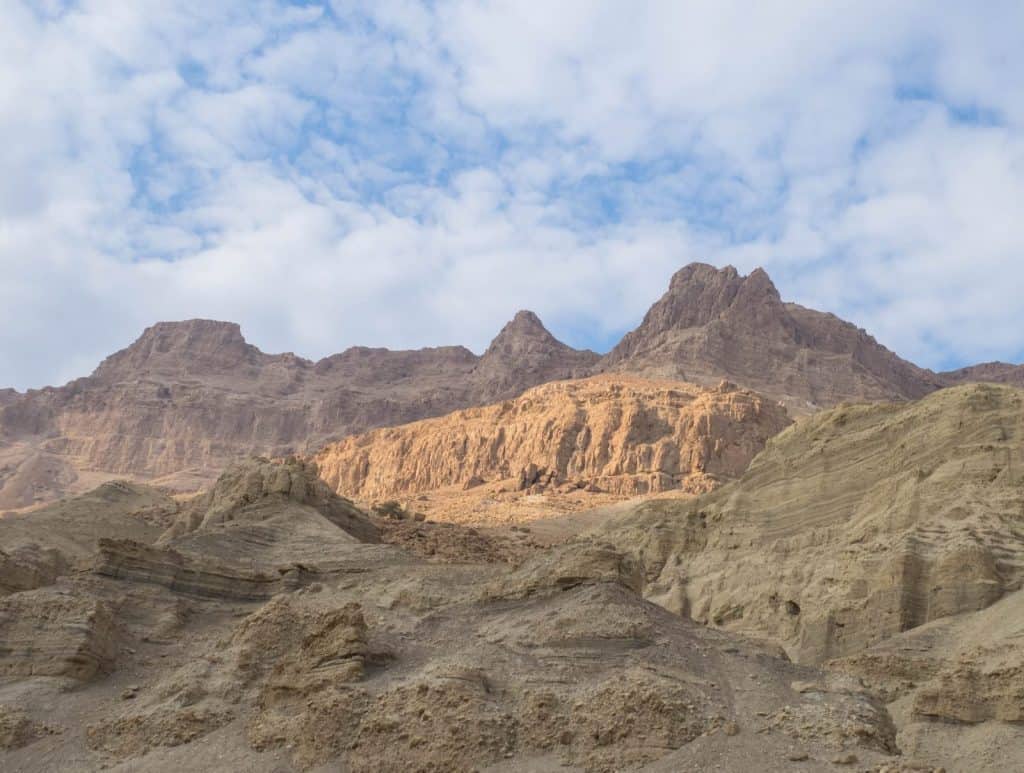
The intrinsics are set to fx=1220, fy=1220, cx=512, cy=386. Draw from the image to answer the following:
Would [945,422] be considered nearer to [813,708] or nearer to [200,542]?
[813,708]

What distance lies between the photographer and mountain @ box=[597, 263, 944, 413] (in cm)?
14950

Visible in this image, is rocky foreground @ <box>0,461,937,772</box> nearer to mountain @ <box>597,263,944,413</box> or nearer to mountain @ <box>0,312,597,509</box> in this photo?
mountain @ <box>597,263,944,413</box>

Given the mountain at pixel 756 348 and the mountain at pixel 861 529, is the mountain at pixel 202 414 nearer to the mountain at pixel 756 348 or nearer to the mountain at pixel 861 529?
the mountain at pixel 756 348

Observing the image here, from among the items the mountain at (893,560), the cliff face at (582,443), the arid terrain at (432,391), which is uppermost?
the arid terrain at (432,391)

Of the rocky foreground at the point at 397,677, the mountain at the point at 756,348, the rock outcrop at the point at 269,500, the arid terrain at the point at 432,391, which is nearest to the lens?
the rocky foreground at the point at 397,677

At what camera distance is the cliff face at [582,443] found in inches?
4011

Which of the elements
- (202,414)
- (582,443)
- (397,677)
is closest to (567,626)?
(397,677)

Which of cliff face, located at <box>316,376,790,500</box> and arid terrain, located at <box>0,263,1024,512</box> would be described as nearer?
cliff face, located at <box>316,376,790,500</box>

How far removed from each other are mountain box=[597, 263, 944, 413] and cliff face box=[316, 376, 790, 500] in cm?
1942

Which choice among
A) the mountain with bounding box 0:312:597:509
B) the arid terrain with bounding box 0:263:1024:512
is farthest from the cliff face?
the mountain with bounding box 0:312:597:509

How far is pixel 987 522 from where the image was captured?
32.6 m

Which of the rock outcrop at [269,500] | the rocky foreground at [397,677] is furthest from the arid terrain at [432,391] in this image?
the rocky foreground at [397,677]

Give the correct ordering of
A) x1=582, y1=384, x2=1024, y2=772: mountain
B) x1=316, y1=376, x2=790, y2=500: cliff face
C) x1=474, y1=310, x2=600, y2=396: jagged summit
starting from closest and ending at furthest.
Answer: x1=582, y1=384, x2=1024, y2=772: mountain
x1=316, y1=376, x2=790, y2=500: cliff face
x1=474, y1=310, x2=600, y2=396: jagged summit

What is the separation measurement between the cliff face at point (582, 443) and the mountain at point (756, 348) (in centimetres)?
1942
